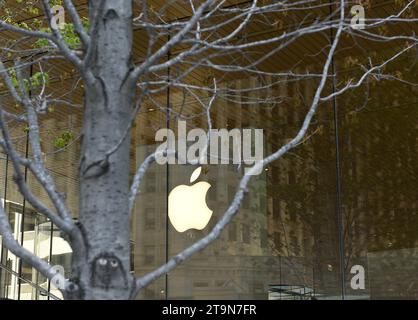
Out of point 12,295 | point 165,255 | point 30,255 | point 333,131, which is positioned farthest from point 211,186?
point 30,255

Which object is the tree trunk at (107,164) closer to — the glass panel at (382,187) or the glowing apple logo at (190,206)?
the glass panel at (382,187)

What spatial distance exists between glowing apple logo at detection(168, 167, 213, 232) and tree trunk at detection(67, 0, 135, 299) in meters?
7.99

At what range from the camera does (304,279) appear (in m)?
9.33

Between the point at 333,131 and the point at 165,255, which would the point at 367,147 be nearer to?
the point at 333,131

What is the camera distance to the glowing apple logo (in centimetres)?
1064

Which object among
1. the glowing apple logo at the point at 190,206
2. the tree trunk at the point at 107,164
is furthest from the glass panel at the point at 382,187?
the tree trunk at the point at 107,164

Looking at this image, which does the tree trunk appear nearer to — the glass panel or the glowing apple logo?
the glass panel

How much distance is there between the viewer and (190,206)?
10.8m

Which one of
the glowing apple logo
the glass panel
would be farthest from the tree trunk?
the glowing apple logo

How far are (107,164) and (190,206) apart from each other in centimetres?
843

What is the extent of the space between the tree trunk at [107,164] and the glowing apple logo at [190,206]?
7.99m

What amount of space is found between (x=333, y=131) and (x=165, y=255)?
3480 millimetres

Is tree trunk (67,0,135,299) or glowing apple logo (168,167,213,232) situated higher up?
glowing apple logo (168,167,213,232)

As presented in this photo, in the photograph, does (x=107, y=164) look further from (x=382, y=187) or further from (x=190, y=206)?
(x=190, y=206)
